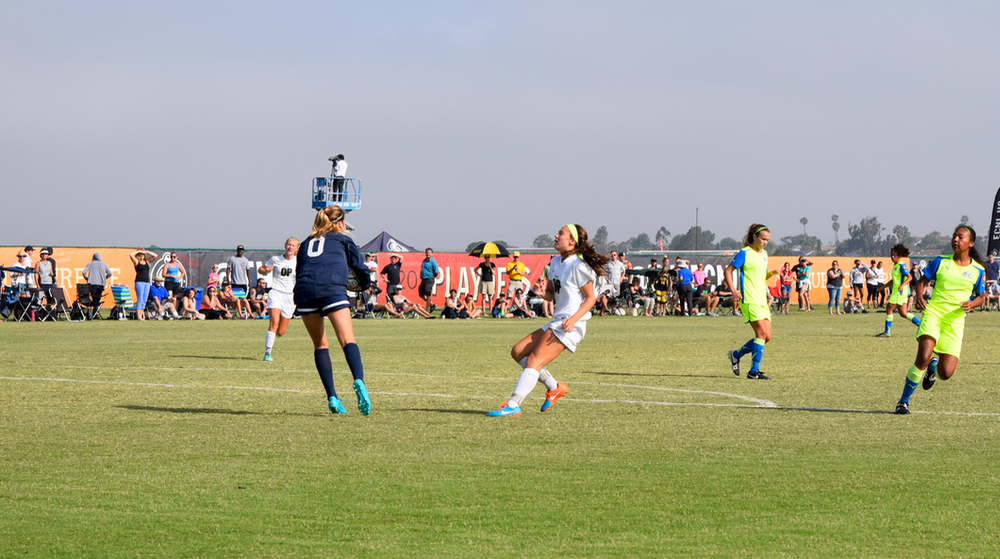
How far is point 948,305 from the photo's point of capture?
1029 cm

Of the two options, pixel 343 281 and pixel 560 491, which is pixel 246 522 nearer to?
pixel 560 491

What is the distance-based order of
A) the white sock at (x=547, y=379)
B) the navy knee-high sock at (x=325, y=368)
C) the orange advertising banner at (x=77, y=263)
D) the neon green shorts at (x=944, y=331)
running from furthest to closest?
the orange advertising banner at (x=77, y=263)
the neon green shorts at (x=944, y=331)
the white sock at (x=547, y=379)
the navy knee-high sock at (x=325, y=368)

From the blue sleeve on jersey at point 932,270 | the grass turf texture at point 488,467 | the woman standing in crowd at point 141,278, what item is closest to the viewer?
the grass turf texture at point 488,467

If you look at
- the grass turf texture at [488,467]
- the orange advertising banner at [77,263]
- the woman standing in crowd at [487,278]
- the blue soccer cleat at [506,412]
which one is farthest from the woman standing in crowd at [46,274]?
the blue soccer cleat at [506,412]

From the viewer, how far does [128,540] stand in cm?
510

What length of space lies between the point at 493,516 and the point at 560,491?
725 mm

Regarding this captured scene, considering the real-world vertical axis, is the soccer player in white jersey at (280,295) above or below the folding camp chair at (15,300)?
above

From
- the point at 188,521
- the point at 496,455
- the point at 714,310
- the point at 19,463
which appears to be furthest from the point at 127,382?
the point at 714,310

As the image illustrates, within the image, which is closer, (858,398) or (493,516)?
(493,516)

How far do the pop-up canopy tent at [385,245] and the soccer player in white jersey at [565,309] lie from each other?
36155 mm

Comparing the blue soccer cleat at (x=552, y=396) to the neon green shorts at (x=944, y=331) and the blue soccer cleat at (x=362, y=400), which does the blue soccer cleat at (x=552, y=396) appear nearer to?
the blue soccer cleat at (x=362, y=400)

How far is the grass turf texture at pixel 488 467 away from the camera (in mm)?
5156

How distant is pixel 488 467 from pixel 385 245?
39.8 meters

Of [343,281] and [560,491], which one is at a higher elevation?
[343,281]
